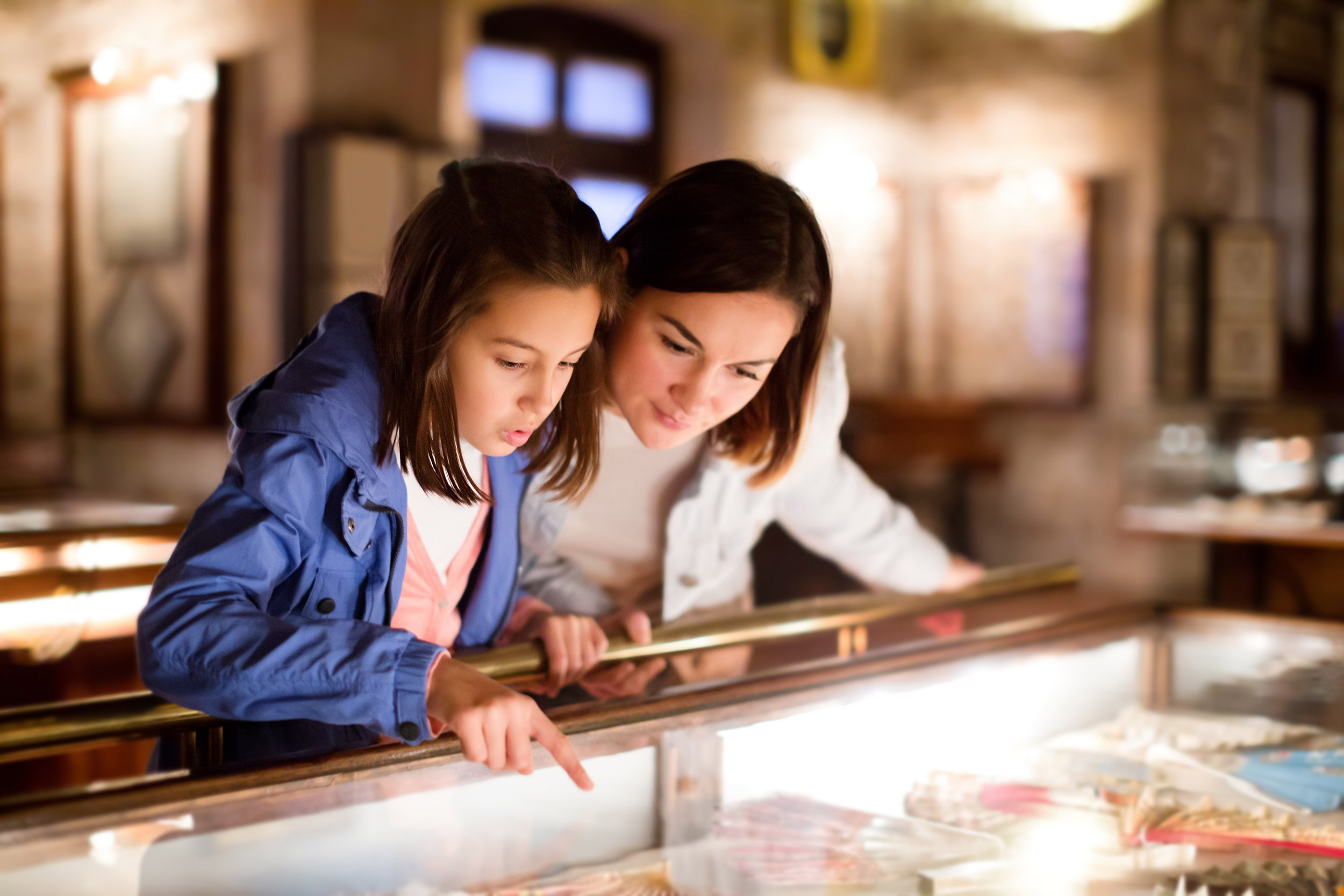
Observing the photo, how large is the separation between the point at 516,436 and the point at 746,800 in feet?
1.33

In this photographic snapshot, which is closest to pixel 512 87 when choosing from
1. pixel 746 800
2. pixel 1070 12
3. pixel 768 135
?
pixel 768 135

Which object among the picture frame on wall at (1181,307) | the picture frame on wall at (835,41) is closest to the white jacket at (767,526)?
the picture frame on wall at (1181,307)

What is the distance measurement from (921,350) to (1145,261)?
4.60 ft

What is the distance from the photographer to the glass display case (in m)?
0.82

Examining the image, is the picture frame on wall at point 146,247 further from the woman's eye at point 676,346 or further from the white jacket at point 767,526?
the woman's eye at point 676,346

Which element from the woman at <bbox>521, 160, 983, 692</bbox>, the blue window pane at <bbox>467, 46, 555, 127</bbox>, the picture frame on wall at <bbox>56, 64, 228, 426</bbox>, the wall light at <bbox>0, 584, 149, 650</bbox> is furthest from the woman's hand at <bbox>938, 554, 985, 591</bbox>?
the blue window pane at <bbox>467, 46, 555, 127</bbox>

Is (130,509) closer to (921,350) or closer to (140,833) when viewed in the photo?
(140,833)

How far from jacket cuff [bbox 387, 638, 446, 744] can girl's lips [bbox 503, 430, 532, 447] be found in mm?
229

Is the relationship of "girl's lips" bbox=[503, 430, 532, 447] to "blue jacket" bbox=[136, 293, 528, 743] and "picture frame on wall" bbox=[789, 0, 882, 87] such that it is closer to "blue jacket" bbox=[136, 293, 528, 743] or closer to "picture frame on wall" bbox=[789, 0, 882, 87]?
"blue jacket" bbox=[136, 293, 528, 743]

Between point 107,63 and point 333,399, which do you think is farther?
point 107,63

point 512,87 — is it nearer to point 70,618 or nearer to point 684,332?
point 70,618

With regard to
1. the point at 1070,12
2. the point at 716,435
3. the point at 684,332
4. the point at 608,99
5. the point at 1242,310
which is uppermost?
the point at 1070,12

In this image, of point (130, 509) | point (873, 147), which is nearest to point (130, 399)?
point (130, 509)

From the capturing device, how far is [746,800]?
3.64ft
